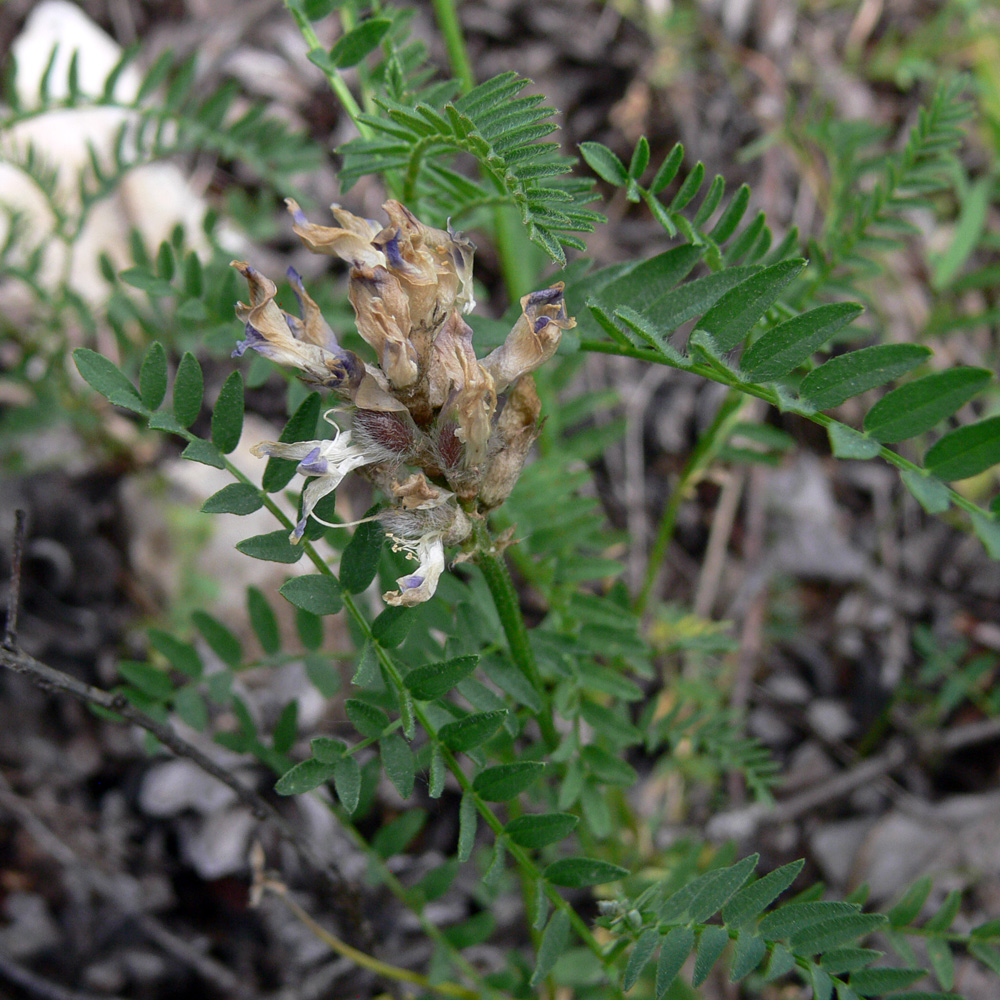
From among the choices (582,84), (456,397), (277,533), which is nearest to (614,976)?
(277,533)

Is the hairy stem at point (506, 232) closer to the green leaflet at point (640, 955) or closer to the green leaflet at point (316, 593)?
the green leaflet at point (316, 593)

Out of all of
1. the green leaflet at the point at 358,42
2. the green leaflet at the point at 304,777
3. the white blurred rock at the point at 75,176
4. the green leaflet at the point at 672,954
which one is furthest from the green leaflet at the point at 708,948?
the white blurred rock at the point at 75,176

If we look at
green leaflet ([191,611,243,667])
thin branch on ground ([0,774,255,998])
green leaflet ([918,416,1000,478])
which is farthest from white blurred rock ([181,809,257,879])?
green leaflet ([918,416,1000,478])

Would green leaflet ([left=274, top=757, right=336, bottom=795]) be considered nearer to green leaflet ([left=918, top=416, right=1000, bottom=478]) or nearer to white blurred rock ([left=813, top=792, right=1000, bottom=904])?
green leaflet ([left=918, top=416, right=1000, bottom=478])

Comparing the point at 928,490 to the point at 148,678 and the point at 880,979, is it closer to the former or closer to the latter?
the point at 880,979

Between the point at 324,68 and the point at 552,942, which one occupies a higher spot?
the point at 324,68

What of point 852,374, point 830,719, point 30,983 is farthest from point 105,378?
point 830,719

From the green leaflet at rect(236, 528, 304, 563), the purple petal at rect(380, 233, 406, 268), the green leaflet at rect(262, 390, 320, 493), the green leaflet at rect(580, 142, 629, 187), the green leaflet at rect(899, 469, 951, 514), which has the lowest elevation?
the green leaflet at rect(236, 528, 304, 563)
